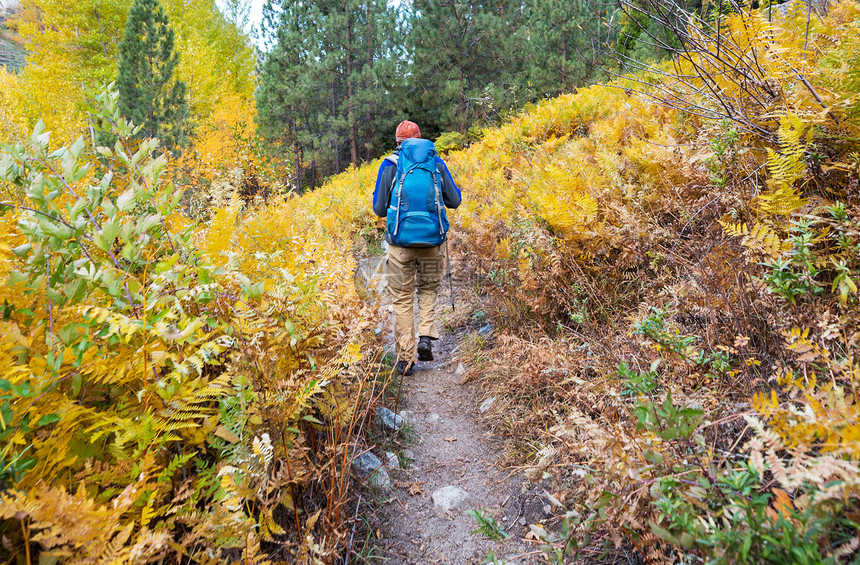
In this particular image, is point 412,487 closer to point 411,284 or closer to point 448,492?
point 448,492

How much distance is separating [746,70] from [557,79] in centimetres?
1490

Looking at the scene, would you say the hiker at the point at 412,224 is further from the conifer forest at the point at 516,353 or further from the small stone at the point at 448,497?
the small stone at the point at 448,497

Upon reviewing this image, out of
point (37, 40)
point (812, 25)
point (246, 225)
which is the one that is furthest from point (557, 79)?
point (37, 40)

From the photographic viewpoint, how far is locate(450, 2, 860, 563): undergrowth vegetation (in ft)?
3.88

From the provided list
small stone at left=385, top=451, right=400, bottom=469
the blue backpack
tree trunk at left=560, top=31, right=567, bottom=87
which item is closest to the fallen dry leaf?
small stone at left=385, top=451, right=400, bottom=469

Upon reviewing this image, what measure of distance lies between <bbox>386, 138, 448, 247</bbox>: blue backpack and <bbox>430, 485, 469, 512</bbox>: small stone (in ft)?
7.62

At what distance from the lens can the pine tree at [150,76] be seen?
13.1 meters

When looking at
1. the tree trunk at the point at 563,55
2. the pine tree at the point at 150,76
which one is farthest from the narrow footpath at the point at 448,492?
the tree trunk at the point at 563,55

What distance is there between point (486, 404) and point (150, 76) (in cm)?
1595

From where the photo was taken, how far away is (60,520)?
1129mm

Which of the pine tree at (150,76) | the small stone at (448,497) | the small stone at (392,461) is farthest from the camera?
the pine tree at (150,76)

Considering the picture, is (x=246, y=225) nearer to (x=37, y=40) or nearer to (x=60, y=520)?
(x=60, y=520)

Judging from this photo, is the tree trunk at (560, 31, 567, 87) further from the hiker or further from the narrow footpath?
the narrow footpath

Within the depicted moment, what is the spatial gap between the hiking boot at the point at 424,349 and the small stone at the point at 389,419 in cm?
113
